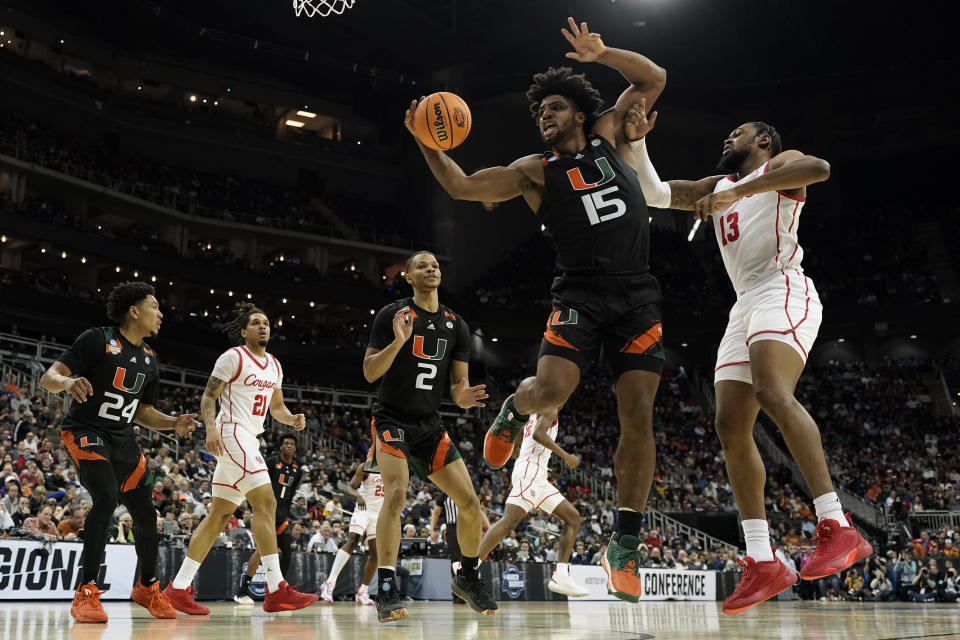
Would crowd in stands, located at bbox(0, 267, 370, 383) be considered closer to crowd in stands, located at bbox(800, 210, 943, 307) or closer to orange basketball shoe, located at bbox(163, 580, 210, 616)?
crowd in stands, located at bbox(800, 210, 943, 307)

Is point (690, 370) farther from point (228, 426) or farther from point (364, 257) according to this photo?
point (228, 426)

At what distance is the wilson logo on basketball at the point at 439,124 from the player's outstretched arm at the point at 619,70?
875 millimetres

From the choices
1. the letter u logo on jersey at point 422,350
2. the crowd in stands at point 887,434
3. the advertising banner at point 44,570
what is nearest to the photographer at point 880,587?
the crowd in stands at point 887,434

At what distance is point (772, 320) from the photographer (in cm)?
504

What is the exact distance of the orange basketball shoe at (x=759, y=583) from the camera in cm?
480

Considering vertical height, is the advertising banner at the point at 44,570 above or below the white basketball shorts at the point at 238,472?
below

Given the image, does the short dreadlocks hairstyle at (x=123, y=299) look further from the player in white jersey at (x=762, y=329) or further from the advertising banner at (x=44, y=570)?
the advertising banner at (x=44, y=570)

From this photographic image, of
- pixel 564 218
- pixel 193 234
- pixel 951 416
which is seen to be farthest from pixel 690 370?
pixel 564 218

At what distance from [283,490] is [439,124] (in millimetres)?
7482

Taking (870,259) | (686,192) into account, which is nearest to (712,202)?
(686,192)

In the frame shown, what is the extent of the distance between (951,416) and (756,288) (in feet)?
111

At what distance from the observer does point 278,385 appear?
859cm

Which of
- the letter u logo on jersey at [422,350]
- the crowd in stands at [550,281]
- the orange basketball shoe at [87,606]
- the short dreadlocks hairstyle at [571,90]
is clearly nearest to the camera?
the short dreadlocks hairstyle at [571,90]

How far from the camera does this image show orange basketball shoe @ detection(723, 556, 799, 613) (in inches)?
189
